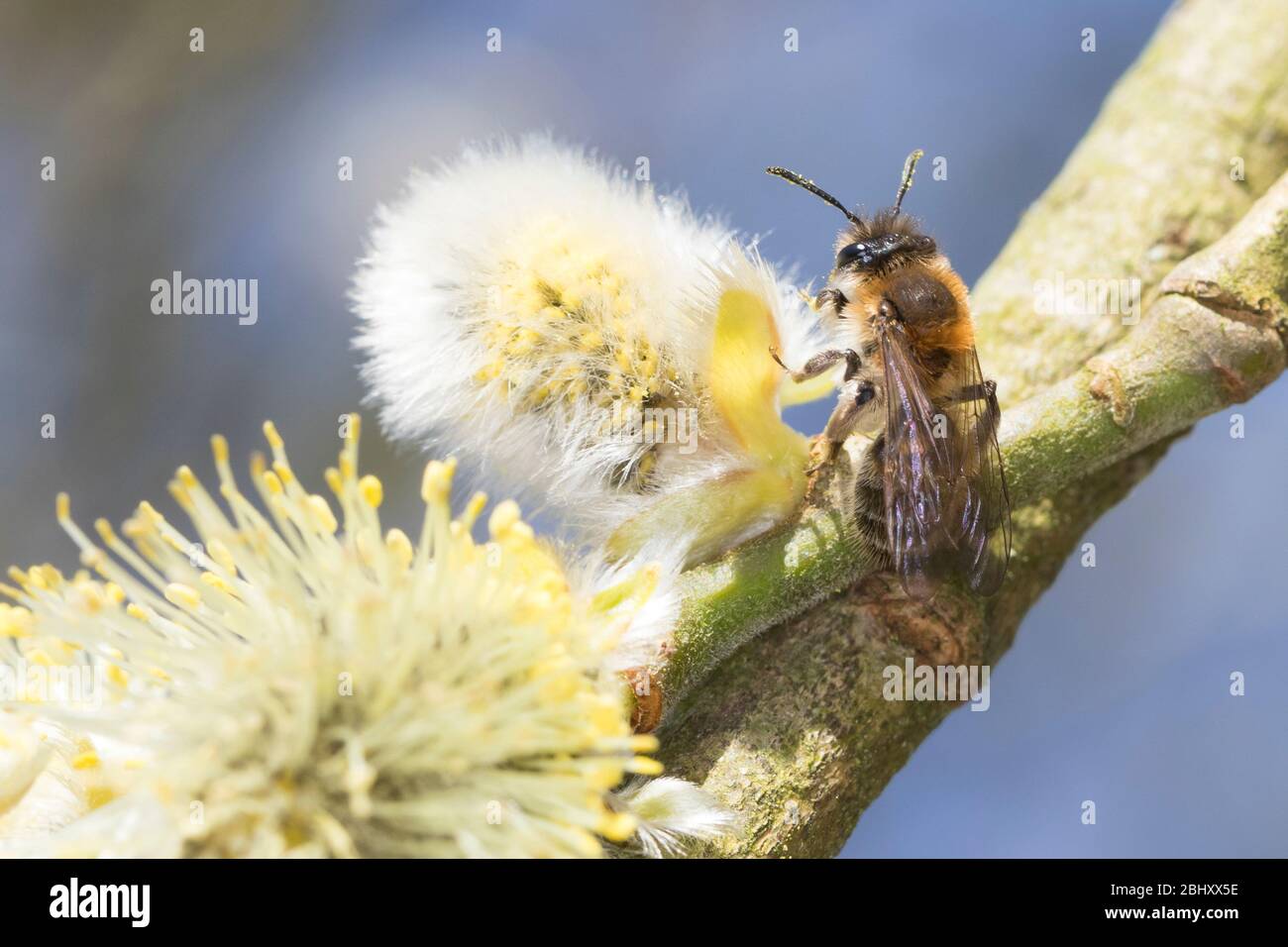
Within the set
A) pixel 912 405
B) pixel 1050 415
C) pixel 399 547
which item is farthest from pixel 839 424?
pixel 399 547

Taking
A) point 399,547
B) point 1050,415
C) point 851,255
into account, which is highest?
point 851,255

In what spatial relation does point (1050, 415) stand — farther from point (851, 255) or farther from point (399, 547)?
point (399, 547)

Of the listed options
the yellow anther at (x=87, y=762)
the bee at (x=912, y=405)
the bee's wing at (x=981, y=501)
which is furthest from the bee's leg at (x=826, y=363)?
the yellow anther at (x=87, y=762)

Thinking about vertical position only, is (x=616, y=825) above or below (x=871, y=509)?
below

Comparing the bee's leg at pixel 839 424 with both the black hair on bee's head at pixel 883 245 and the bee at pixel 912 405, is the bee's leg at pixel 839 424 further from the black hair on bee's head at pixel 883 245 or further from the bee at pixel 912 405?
the black hair on bee's head at pixel 883 245

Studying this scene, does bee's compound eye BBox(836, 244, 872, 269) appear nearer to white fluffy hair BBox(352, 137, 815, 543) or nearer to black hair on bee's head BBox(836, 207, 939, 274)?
black hair on bee's head BBox(836, 207, 939, 274)
